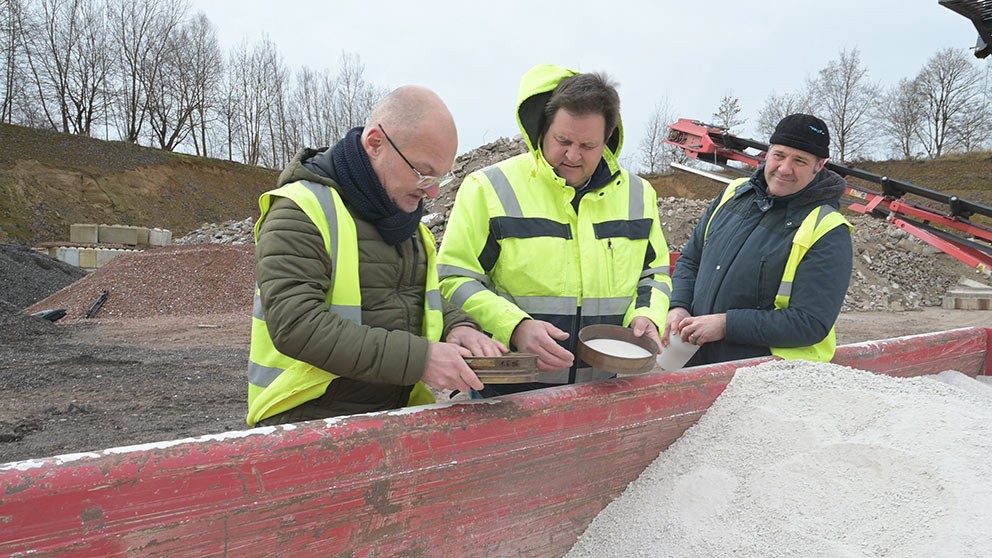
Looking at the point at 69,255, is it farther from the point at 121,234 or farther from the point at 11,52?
the point at 11,52

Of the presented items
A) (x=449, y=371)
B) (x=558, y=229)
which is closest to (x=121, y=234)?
(x=558, y=229)

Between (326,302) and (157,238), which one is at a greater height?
(157,238)

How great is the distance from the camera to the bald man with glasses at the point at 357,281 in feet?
4.91

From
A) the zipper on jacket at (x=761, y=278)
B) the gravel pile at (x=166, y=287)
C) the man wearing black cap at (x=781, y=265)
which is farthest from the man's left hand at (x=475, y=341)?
the gravel pile at (x=166, y=287)

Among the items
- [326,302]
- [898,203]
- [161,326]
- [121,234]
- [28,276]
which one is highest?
[898,203]

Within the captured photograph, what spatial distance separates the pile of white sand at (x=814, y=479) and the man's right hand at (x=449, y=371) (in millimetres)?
623

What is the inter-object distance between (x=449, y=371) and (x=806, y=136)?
1897 millimetres

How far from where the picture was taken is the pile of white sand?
5.19ft

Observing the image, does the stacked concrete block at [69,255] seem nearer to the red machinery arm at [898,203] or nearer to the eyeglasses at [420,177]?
the red machinery arm at [898,203]

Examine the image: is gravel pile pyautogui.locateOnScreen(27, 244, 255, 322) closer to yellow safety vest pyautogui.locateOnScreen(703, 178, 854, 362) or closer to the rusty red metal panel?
yellow safety vest pyautogui.locateOnScreen(703, 178, 854, 362)

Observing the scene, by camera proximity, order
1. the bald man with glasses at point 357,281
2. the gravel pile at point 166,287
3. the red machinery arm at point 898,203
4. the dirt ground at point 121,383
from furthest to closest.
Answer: the gravel pile at point 166,287 → the red machinery arm at point 898,203 → the dirt ground at point 121,383 → the bald man with glasses at point 357,281

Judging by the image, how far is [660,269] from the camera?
2.37 m

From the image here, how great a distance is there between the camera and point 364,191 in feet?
5.49

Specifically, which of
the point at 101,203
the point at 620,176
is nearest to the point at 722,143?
the point at 620,176
